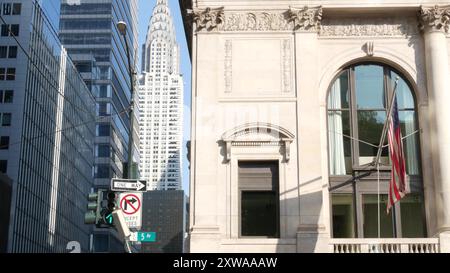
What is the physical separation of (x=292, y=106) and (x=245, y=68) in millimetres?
2650

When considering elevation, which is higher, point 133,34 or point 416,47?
point 133,34

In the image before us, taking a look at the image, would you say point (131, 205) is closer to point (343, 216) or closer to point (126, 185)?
point (126, 185)

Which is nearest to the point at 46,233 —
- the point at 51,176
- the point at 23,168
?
the point at 51,176

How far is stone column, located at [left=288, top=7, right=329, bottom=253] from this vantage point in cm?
2784

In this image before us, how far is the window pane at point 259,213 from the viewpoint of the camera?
94.3 feet

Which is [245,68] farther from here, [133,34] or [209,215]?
[133,34]

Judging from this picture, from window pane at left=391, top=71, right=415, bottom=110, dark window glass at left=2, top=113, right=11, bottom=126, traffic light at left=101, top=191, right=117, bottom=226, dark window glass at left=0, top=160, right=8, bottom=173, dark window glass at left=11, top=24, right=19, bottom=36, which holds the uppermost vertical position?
dark window glass at left=11, top=24, right=19, bottom=36

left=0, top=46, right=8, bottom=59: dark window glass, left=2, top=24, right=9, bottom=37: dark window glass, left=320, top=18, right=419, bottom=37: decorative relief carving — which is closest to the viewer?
left=320, top=18, right=419, bottom=37: decorative relief carving

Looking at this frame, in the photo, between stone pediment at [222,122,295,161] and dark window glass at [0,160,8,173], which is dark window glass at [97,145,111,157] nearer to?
dark window glass at [0,160,8,173]

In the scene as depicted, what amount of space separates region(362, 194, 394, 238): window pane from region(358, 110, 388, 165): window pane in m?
1.63

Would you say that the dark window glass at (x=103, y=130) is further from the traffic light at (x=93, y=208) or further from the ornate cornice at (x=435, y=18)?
the traffic light at (x=93, y=208)

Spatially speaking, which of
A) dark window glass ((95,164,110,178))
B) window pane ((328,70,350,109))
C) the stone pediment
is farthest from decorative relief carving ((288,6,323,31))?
dark window glass ((95,164,110,178))

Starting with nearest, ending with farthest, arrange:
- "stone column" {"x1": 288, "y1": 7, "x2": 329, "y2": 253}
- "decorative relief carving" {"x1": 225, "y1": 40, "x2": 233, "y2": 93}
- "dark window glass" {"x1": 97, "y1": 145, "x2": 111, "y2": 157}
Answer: "stone column" {"x1": 288, "y1": 7, "x2": 329, "y2": 253}, "decorative relief carving" {"x1": 225, "y1": 40, "x2": 233, "y2": 93}, "dark window glass" {"x1": 97, "y1": 145, "x2": 111, "y2": 157}

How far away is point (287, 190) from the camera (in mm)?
28703
